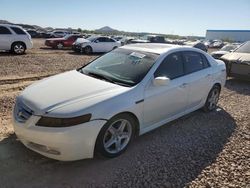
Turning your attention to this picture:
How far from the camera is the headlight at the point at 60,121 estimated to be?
348 cm

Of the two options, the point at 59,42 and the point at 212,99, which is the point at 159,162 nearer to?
the point at 212,99

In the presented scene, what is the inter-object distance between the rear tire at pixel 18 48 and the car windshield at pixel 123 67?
12.6m

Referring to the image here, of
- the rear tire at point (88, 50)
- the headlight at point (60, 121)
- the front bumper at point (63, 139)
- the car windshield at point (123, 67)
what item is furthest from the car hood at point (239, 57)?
the rear tire at point (88, 50)

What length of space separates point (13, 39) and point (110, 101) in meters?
14.3

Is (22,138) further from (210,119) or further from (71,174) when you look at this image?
(210,119)

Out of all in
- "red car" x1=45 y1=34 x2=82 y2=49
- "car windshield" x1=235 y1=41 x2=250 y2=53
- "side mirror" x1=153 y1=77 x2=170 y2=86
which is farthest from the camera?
"red car" x1=45 y1=34 x2=82 y2=49

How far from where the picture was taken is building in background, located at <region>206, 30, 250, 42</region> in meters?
96.2

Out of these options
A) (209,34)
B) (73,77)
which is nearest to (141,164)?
(73,77)

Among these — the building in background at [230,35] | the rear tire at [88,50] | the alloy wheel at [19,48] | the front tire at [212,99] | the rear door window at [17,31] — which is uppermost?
A: the rear door window at [17,31]

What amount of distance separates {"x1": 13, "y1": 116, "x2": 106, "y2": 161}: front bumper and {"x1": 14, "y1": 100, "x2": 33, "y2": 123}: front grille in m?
0.08

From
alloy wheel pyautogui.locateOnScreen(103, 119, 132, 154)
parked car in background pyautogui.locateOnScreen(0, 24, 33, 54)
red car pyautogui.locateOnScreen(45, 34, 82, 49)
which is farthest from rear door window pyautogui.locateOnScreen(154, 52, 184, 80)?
→ red car pyautogui.locateOnScreen(45, 34, 82, 49)

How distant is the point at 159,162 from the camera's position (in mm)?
4105

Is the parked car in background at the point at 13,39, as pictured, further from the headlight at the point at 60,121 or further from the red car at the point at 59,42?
the headlight at the point at 60,121

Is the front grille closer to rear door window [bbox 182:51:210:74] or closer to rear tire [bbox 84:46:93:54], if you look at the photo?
rear door window [bbox 182:51:210:74]
